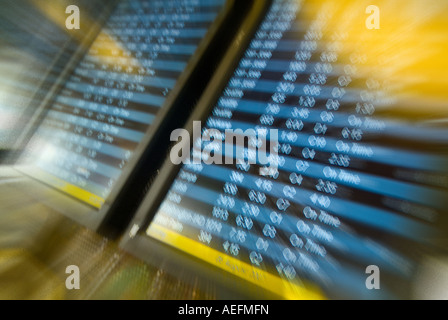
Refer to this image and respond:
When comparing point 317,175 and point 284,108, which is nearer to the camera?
point 317,175

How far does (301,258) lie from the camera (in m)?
0.51

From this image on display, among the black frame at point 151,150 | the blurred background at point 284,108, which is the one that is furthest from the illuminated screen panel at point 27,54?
the black frame at point 151,150

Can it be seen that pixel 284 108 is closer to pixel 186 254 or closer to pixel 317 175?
pixel 317 175

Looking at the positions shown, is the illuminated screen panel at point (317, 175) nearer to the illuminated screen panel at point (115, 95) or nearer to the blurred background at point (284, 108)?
the blurred background at point (284, 108)

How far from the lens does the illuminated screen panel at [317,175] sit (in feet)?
1.55

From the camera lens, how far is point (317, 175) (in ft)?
1.87

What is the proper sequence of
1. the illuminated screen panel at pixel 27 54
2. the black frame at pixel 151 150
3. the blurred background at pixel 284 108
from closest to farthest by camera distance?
the blurred background at pixel 284 108
the black frame at pixel 151 150
the illuminated screen panel at pixel 27 54

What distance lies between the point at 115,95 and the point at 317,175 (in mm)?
648

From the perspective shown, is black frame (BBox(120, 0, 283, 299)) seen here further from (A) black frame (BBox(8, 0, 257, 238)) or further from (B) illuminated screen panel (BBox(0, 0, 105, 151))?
(B) illuminated screen panel (BBox(0, 0, 105, 151))

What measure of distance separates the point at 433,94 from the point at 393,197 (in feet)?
0.63

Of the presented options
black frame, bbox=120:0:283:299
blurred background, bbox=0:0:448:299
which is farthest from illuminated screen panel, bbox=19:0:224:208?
black frame, bbox=120:0:283:299

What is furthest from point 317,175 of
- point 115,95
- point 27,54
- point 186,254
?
point 27,54
